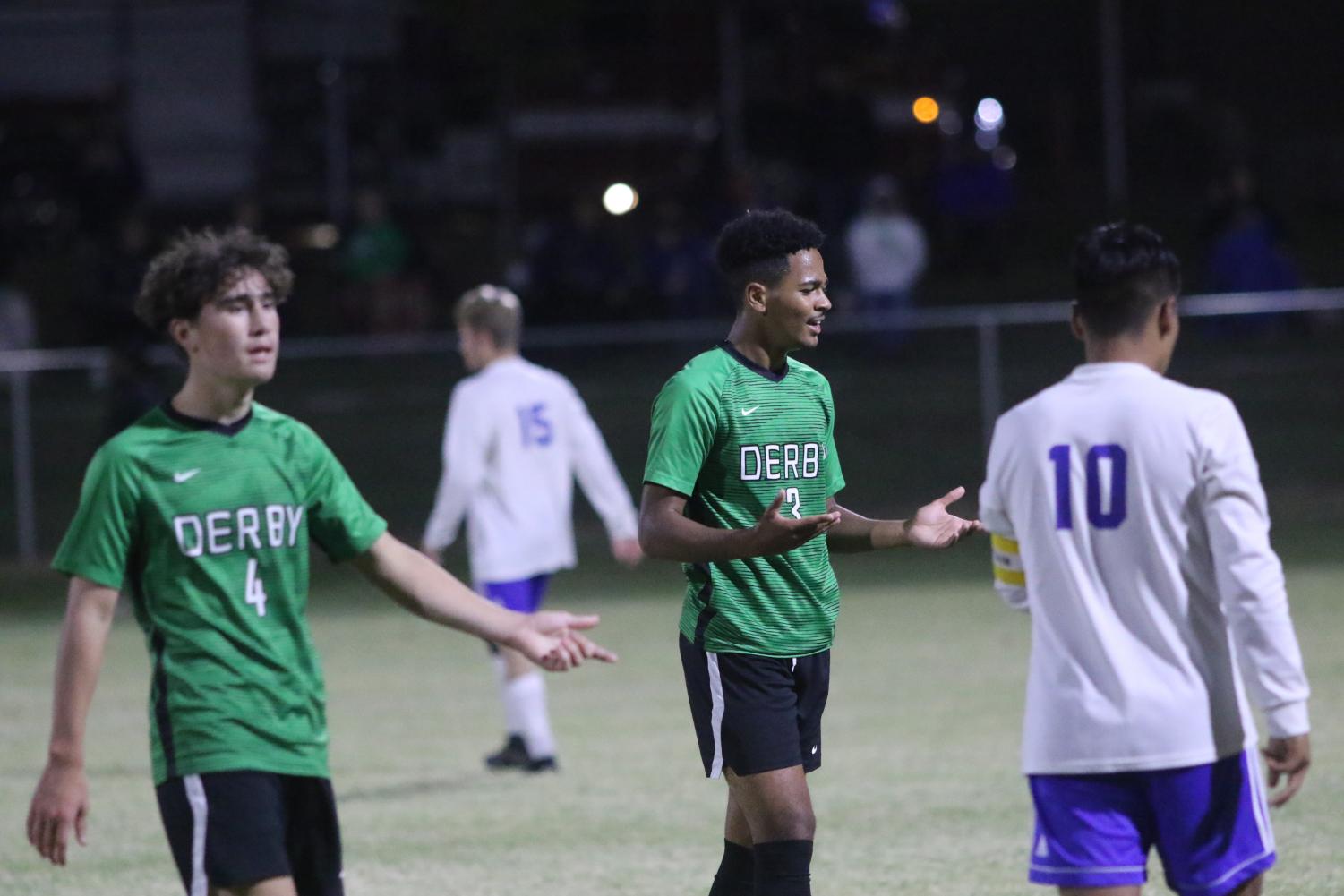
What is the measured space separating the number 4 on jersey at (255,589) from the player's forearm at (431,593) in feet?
1.16

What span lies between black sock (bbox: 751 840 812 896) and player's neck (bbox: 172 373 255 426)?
5.73 ft

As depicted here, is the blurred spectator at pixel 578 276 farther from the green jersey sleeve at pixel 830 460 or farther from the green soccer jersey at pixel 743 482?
the green soccer jersey at pixel 743 482

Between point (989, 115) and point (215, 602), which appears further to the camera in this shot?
point (989, 115)

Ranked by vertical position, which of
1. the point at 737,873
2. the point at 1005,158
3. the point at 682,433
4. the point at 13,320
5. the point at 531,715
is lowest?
the point at 531,715

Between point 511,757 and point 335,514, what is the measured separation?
4.87 meters

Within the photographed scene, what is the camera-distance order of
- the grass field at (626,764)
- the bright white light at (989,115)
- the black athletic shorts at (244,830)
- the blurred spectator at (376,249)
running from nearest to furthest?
1. the black athletic shorts at (244,830)
2. the grass field at (626,764)
3. the blurred spectator at (376,249)
4. the bright white light at (989,115)

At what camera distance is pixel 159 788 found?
4.49 m

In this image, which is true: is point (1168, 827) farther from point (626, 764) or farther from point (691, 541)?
point (626, 764)

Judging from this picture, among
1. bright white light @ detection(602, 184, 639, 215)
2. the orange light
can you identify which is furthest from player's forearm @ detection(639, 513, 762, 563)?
the orange light

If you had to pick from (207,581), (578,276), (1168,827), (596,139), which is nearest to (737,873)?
(1168,827)

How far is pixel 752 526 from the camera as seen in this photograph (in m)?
5.13

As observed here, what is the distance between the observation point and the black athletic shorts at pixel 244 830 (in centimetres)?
438

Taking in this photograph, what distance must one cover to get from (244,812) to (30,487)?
47.0 ft

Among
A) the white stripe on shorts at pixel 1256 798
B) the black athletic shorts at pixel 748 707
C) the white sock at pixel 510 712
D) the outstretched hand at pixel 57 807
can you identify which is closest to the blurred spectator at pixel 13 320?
the white sock at pixel 510 712
